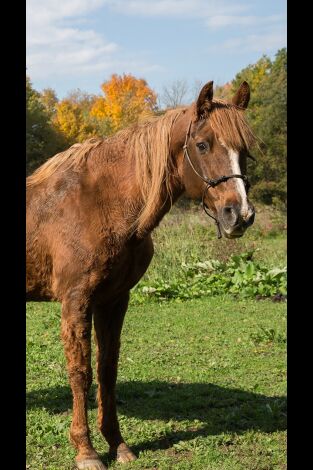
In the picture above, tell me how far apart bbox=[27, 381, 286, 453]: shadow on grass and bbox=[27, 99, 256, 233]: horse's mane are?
198 cm

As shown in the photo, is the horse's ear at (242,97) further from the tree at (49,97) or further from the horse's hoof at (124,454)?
the tree at (49,97)

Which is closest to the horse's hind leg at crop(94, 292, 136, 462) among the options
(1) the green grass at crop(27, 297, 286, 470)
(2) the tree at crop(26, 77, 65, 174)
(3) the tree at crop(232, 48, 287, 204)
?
(1) the green grass at crop(27, 297, 286, 470)

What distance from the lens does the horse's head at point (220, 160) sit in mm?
3408

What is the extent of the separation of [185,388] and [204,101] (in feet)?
10.5

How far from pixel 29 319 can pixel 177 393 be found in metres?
4.41

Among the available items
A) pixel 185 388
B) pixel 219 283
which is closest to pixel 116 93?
pixel 219 283

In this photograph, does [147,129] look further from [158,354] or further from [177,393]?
[158,354]

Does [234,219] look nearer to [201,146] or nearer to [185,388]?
[201,146]

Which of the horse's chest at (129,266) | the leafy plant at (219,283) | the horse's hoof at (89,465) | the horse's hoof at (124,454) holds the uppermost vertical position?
the horse's chest at (129,266)

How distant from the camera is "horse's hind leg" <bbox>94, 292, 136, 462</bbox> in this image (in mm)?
4234

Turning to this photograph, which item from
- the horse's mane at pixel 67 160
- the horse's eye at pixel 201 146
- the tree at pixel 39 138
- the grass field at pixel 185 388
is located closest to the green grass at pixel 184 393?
the grass field at pixel 185 388

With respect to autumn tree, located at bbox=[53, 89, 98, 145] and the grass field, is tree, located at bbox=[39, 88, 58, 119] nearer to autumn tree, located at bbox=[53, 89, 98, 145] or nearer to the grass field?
autumn tree, located at bbox=[53, 89, 98, 145]

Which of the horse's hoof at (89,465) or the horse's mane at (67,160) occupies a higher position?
the horse's mane at (67,160)

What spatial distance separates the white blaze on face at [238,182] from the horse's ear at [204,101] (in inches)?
10.6
